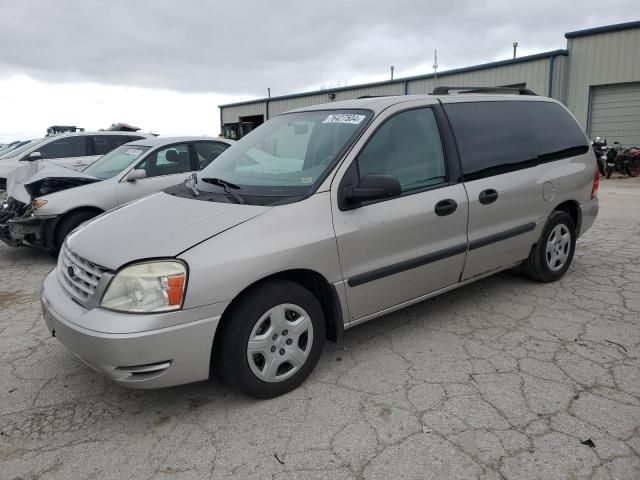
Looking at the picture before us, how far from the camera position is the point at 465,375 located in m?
3.15

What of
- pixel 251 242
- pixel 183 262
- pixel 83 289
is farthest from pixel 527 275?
pixel 83 289

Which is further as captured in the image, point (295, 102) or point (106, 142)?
point (295, 102)

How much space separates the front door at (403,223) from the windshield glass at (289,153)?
17 cm

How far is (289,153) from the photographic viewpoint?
3.62 metres

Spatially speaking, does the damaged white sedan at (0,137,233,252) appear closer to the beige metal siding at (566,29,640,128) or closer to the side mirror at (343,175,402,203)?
the side mirror at (343,175,402,203)

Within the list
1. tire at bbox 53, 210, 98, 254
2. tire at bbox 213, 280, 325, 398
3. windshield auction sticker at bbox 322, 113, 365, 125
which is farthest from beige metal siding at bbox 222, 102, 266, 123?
tire at bbox 213, 280, 325, 398

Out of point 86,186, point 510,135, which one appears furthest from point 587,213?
point 86,186

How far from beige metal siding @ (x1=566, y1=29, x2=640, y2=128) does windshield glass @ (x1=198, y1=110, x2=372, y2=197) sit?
14.6 m

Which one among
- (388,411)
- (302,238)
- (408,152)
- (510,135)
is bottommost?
(388,411)

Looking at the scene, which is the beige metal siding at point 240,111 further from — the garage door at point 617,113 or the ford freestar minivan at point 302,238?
the ford freestar minivan at point 302,238

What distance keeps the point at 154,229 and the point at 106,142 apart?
8.19m

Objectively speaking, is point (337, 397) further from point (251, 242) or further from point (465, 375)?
point (251, 242)

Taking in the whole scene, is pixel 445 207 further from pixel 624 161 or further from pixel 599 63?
pixel 599 63

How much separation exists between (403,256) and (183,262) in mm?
1485
